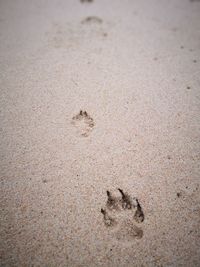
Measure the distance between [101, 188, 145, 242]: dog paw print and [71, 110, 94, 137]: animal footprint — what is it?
0.57 m

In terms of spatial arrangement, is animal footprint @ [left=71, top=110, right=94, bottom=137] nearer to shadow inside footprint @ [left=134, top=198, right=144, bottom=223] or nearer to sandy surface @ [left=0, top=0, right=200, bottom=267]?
sandy surface @ [left=0, top=0, right=200, bottom=267]

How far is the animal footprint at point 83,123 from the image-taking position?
1869 millimetres

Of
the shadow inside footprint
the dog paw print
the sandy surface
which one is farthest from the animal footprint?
the shadow inside footprint

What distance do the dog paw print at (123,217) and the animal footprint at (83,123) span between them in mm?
569

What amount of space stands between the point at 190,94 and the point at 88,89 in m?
1.03

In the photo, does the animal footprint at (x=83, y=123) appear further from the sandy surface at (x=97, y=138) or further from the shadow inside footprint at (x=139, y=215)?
the shadow inside footprint at (x=139, y=215)

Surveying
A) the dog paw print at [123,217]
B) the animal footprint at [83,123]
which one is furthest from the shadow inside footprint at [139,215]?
the animal footprint at [83,123]

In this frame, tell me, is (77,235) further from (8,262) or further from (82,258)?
(8,262)

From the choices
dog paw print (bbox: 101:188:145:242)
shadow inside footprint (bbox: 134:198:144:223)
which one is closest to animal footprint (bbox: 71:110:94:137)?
dog paw print (bbox: 101:188:145:242)

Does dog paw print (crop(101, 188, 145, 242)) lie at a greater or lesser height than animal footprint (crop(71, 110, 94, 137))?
lesser

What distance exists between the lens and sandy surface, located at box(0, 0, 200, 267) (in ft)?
4.60

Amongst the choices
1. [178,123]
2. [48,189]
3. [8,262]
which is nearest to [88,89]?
[178,123]

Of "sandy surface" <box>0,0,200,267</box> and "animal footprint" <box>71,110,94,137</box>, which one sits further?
"animal footprint" <box>71,110,94,137</box>

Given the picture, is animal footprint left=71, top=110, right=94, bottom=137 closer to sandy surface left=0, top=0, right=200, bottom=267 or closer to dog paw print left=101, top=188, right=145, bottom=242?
sandy surface left=0, top=0, right=200, bottom=267
